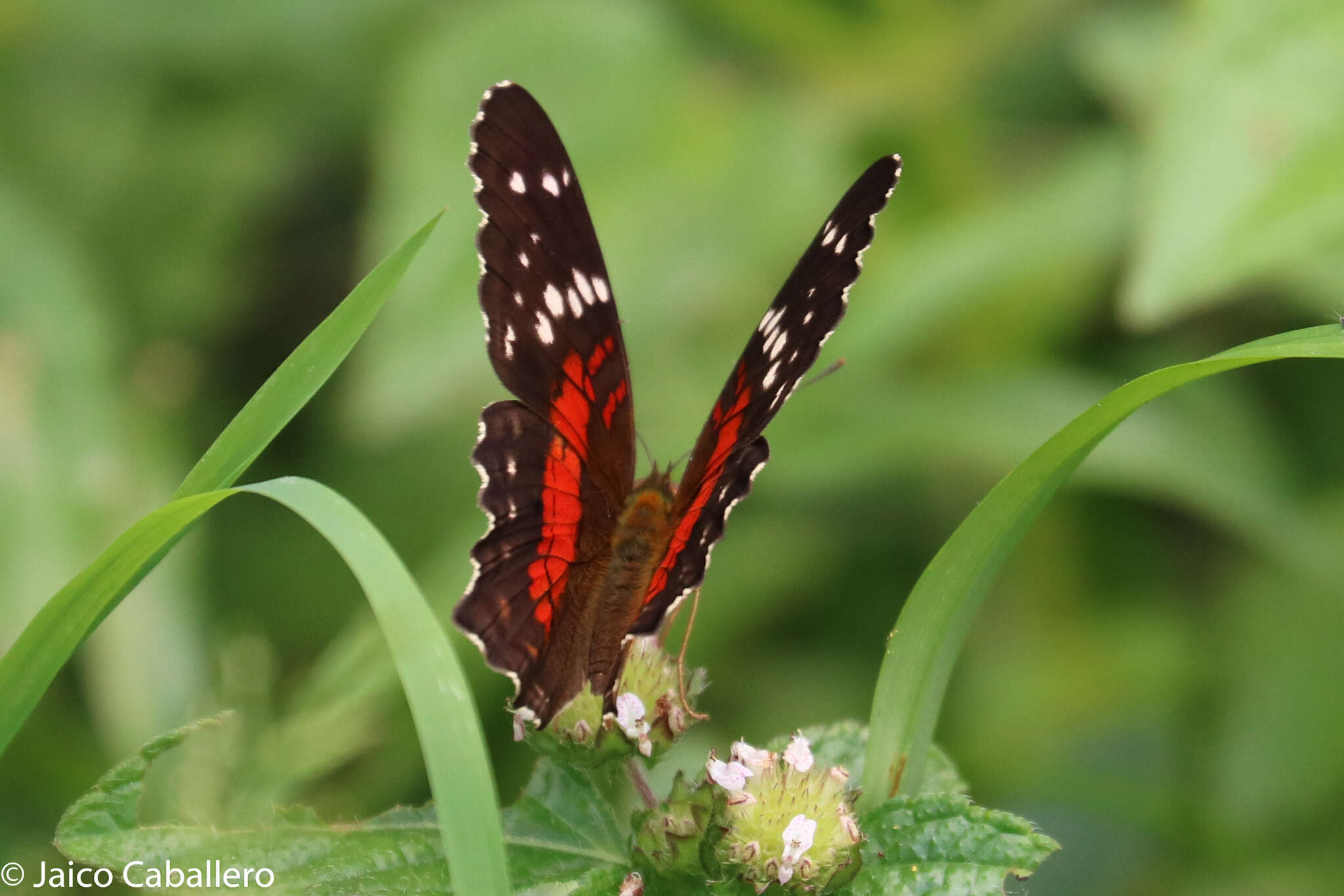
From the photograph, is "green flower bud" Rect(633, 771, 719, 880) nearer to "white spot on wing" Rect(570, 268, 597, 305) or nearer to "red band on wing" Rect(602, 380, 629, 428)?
"red band on wing" Rect(602, 380, 629, 428)

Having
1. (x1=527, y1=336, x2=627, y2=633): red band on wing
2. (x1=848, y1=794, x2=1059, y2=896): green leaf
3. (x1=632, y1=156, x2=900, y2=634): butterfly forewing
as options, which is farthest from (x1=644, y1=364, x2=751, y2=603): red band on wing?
(x1=848, y1=794, x2=1059, y2=896): green leaf

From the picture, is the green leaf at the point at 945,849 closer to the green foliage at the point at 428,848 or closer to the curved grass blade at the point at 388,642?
the green foliage at the point at 428,848

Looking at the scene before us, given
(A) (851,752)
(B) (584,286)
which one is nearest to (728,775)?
(A) (851,752)

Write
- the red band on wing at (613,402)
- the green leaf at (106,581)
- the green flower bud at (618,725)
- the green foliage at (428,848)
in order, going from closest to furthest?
the green leaf at (106,581), the green foliage at (428,848), the green flower bud at (618,725), the red band on wing at (613,402)

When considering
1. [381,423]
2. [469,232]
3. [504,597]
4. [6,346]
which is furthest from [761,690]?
[6,346]

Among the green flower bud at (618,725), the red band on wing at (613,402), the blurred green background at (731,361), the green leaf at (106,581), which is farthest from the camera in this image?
the blurred green background at (731,361)

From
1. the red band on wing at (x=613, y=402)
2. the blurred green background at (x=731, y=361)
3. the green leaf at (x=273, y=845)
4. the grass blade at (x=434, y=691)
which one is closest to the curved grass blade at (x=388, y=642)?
the grass blade at (x=434, y=691)
